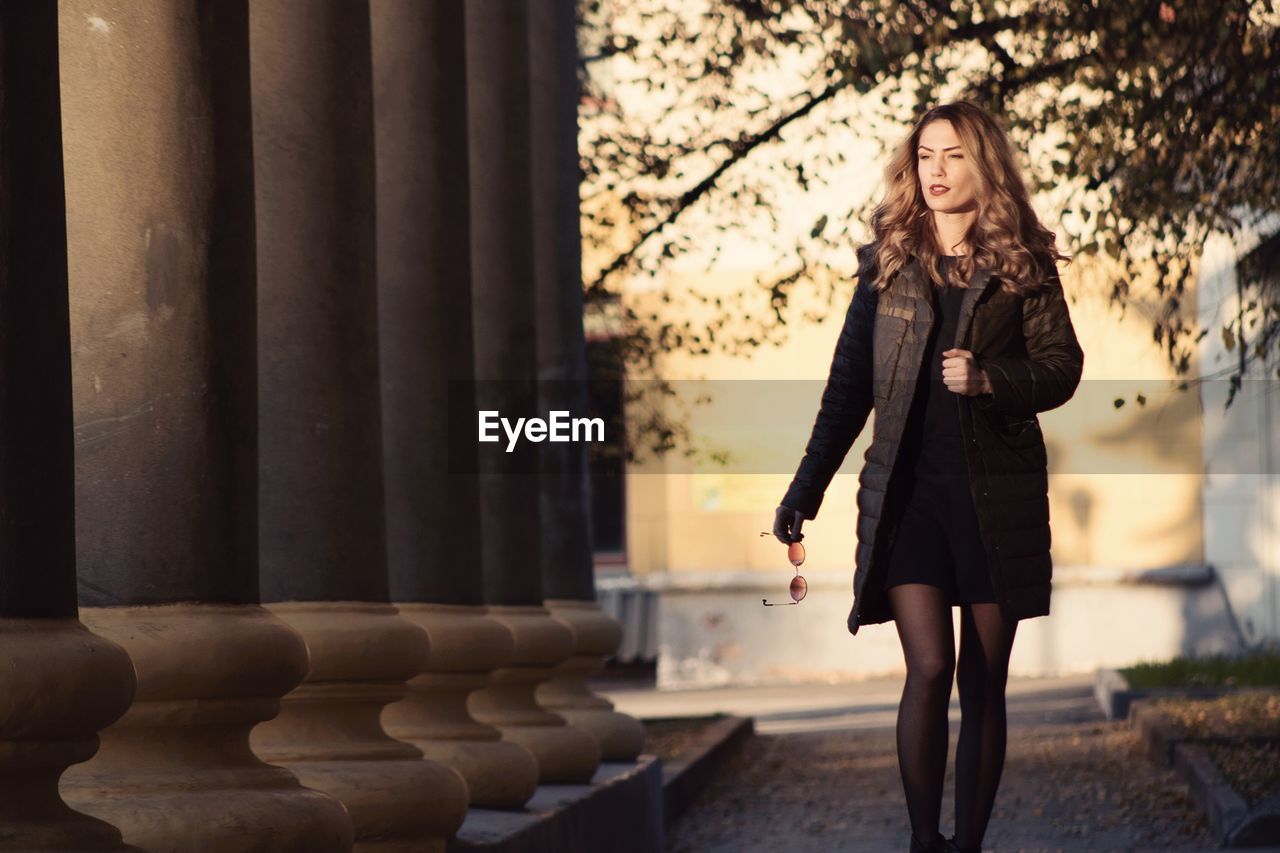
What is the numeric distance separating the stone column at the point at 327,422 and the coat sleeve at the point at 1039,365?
162 centimetres

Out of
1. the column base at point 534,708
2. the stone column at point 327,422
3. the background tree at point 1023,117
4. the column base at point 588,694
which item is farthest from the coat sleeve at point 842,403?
the column base at point 588,694

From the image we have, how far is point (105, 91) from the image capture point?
4.04m

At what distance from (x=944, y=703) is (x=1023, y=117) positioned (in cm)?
547

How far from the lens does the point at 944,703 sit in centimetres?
483

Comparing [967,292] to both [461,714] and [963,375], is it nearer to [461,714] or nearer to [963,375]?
[963,375]

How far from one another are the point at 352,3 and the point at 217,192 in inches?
55.2

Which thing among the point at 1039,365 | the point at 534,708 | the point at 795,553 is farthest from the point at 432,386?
the point at 1039,365

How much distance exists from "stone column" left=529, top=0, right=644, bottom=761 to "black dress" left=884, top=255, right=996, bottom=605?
4501mm

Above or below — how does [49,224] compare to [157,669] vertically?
above

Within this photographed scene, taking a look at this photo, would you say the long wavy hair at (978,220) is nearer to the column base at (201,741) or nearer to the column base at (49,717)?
the column base at (201,741)

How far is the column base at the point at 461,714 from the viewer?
21.8 ft

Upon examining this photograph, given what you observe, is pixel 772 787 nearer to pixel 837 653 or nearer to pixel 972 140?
pixel 972 140

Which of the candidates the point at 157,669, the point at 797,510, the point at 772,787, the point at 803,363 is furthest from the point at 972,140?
the point at 803,363

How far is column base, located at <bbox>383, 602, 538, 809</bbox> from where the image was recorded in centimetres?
665
